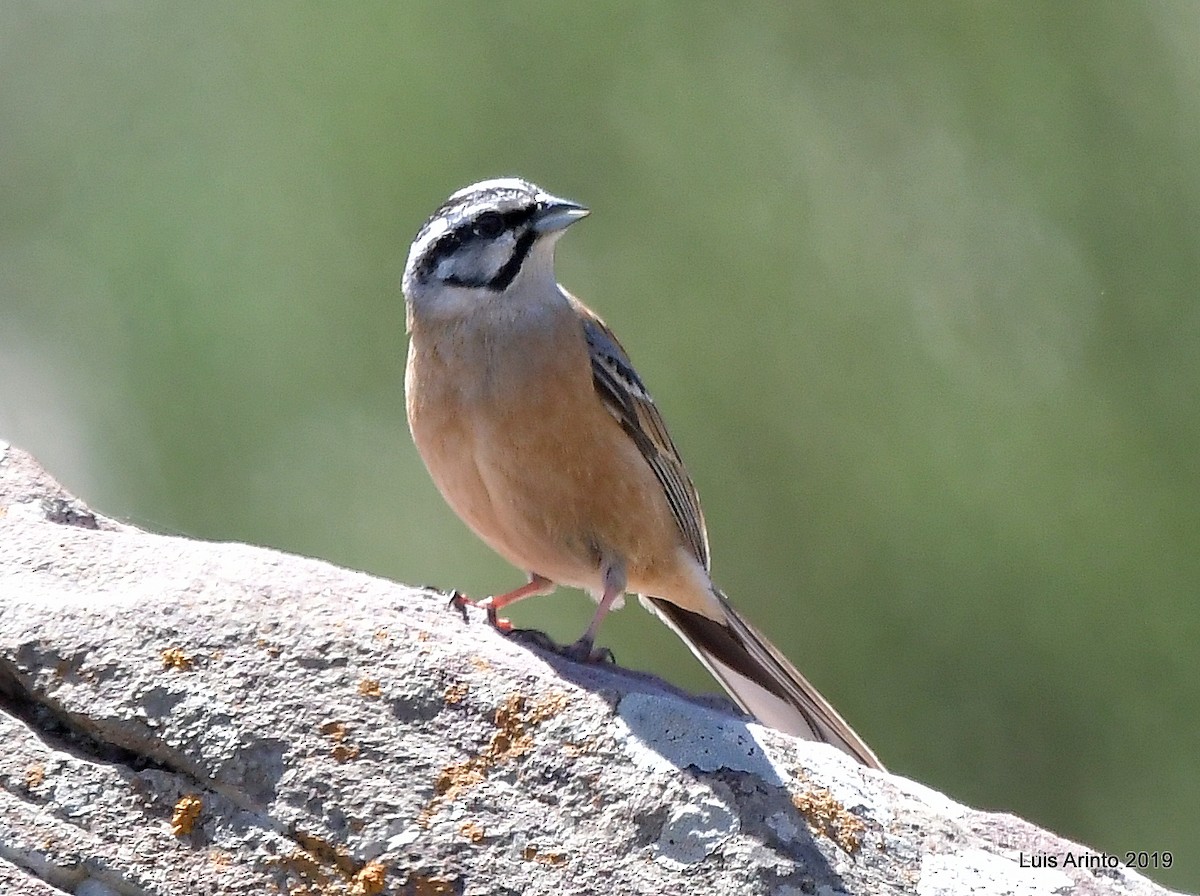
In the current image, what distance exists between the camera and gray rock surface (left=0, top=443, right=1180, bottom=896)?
3492 mm

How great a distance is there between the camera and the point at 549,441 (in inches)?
205

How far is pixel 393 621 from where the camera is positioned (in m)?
4.02

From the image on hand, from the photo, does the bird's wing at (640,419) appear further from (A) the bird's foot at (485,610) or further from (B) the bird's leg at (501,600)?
(A) the bird's foot at (485,610)

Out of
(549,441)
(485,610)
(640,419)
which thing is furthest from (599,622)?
(640,419)

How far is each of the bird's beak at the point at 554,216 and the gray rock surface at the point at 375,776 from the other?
1.91 meters

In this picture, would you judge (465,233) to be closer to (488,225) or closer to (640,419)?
(488,225)

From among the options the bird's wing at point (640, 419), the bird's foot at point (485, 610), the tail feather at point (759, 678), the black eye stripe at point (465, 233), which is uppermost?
the black eye stripe at point (465, 233)

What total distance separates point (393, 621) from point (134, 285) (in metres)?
6.26

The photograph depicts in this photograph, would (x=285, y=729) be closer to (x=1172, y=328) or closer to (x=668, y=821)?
(x=668, y=821)

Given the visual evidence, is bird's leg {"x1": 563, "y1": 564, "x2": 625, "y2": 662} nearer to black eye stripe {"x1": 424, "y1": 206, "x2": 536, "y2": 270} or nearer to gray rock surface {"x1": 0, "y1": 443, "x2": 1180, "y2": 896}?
gray rock surface {"x1": 0, "y1": 443, "x2": 1180, "y2": 896}

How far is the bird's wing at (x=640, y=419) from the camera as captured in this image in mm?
5637

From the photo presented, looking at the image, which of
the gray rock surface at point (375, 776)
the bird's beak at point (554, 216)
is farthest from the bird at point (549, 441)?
the gray rock surface at point (375, 776)

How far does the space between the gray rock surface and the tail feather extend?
1.15m

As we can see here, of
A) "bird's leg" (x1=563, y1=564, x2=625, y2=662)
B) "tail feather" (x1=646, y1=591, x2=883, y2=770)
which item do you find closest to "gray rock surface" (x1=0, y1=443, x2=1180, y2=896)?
"bird's leg" (x1=563, y1=564, x2=625, y2=662)
